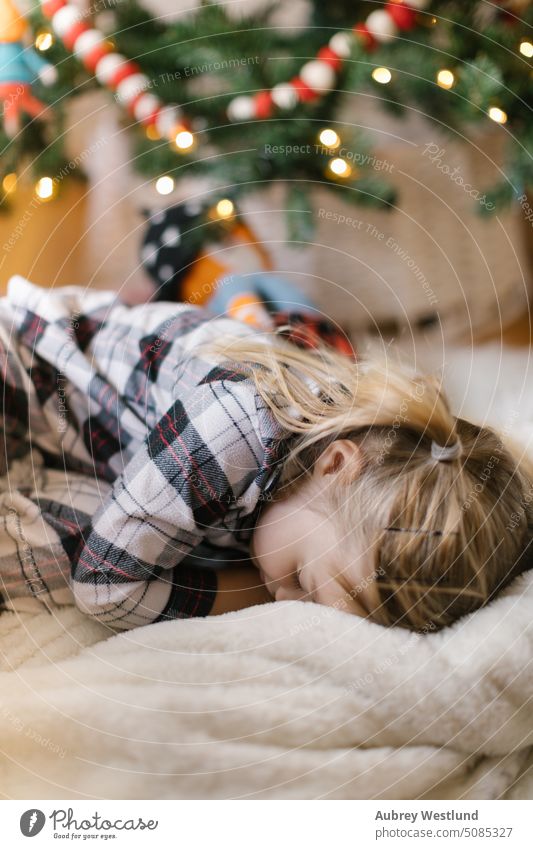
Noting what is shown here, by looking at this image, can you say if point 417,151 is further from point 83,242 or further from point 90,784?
point 90,784

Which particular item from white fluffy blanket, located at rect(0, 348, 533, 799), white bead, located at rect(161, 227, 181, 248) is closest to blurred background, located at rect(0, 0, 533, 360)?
white bead, located at rect(161, 227, 181, 248)

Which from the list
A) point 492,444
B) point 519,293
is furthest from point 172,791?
point 519,293

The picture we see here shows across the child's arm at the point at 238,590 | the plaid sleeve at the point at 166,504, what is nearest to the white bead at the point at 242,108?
the plaid sleeve at the point at 166,504

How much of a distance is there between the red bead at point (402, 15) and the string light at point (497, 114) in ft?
0.28

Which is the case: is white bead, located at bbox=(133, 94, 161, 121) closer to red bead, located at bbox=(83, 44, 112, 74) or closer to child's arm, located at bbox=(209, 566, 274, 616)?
red bead, located at bbox=(83, 44, 112, 74)

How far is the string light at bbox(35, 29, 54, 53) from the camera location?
1.61ft

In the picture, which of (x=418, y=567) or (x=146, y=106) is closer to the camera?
(x=418, y=567)

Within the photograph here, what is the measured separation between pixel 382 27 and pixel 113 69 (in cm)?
20

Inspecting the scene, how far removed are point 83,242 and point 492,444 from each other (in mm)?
310

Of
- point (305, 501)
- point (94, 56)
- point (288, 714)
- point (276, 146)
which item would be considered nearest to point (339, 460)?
point (305, 501)

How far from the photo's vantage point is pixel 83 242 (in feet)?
1.59

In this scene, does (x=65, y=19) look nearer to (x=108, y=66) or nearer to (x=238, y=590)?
(x=108, y=66)

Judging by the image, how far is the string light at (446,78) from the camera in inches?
19.3

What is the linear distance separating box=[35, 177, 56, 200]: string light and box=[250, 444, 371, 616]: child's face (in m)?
0.26
